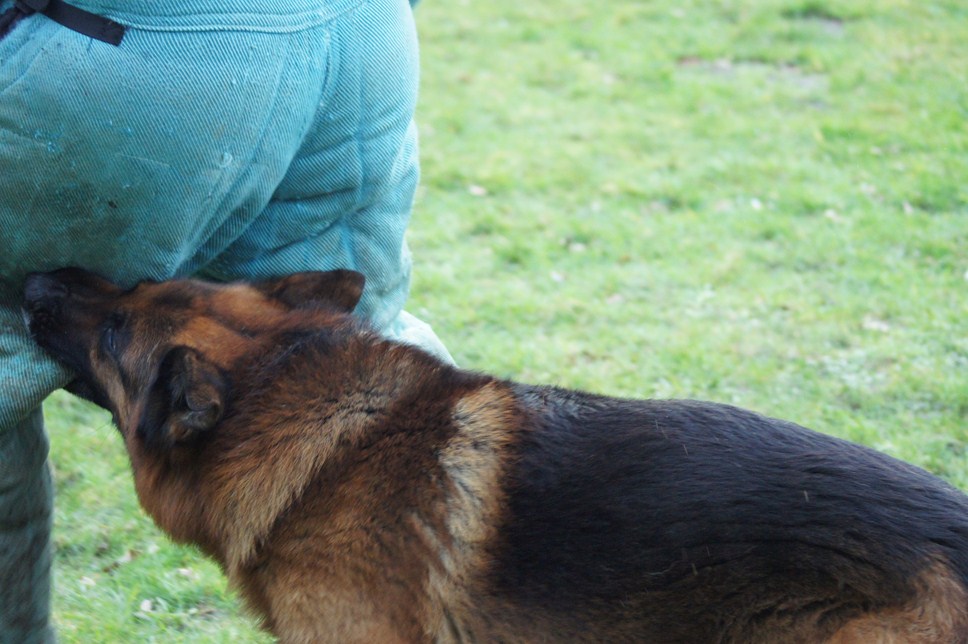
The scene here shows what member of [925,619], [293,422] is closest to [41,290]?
[293,422]

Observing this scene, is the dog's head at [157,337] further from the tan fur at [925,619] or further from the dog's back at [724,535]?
the tan fur at [925,619]

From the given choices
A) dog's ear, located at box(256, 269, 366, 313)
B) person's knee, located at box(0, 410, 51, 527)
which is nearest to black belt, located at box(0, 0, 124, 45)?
dog's ear, located at box(256, 269, 366, 313)

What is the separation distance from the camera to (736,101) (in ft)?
33.2

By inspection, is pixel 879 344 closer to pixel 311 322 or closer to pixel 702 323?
pixel 702 323

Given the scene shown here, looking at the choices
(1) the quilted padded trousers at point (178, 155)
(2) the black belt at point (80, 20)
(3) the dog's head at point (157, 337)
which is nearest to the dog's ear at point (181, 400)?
(3) the dog's head at point (157, 337)

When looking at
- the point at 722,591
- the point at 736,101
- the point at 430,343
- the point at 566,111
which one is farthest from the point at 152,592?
the point at 736,101

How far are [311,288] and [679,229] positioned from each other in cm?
482

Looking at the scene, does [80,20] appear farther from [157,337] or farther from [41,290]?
[157,337]

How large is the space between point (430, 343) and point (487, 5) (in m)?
9.36

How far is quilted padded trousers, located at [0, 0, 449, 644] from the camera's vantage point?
9.00 feet

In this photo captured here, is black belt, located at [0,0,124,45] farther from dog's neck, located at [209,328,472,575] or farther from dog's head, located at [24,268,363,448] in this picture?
dog's neck, located at [209,328,472,575]

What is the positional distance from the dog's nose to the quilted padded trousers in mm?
46

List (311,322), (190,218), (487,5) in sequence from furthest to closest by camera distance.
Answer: (487,5) < (311,322) < (190,218)

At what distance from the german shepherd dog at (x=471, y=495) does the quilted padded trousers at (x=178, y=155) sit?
17 centimetres
